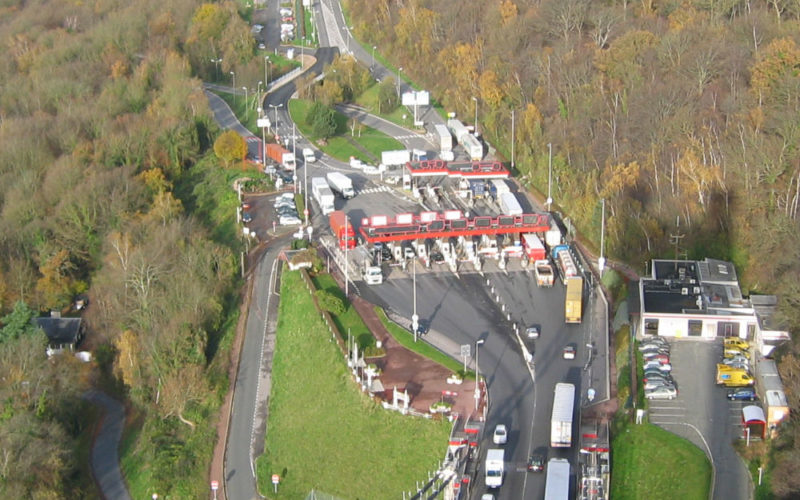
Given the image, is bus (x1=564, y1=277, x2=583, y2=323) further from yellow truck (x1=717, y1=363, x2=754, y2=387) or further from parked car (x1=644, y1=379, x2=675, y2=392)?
yellow truck (x1=717, y1=363, x2=754, y2=387)

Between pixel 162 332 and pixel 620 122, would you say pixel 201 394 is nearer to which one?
pixel 162 332

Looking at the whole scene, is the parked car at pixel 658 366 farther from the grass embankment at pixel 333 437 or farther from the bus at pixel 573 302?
the grass embankment at pixel 333 437

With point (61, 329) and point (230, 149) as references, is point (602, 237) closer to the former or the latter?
point (61, 329)

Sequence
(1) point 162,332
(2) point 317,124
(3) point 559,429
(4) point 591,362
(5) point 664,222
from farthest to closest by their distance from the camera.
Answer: (2) point 317,124 < (5) point 664,222 < (1) point 162,332 < (4) point 591,362 < (3) point 559,429

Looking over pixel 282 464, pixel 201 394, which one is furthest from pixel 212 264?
pixel 282 464

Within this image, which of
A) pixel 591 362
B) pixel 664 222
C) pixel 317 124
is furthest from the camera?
pixel 317 124

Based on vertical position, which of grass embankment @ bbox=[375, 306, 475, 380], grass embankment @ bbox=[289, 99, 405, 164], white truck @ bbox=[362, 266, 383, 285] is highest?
grass embankment @ bbox=[375, 306, 475, 380]

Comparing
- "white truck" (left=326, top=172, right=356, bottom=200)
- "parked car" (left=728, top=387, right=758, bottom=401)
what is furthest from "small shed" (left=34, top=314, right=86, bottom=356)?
"parked car" (left=728, top=387, right=758, bottom=401)

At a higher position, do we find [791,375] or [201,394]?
[791,375]
